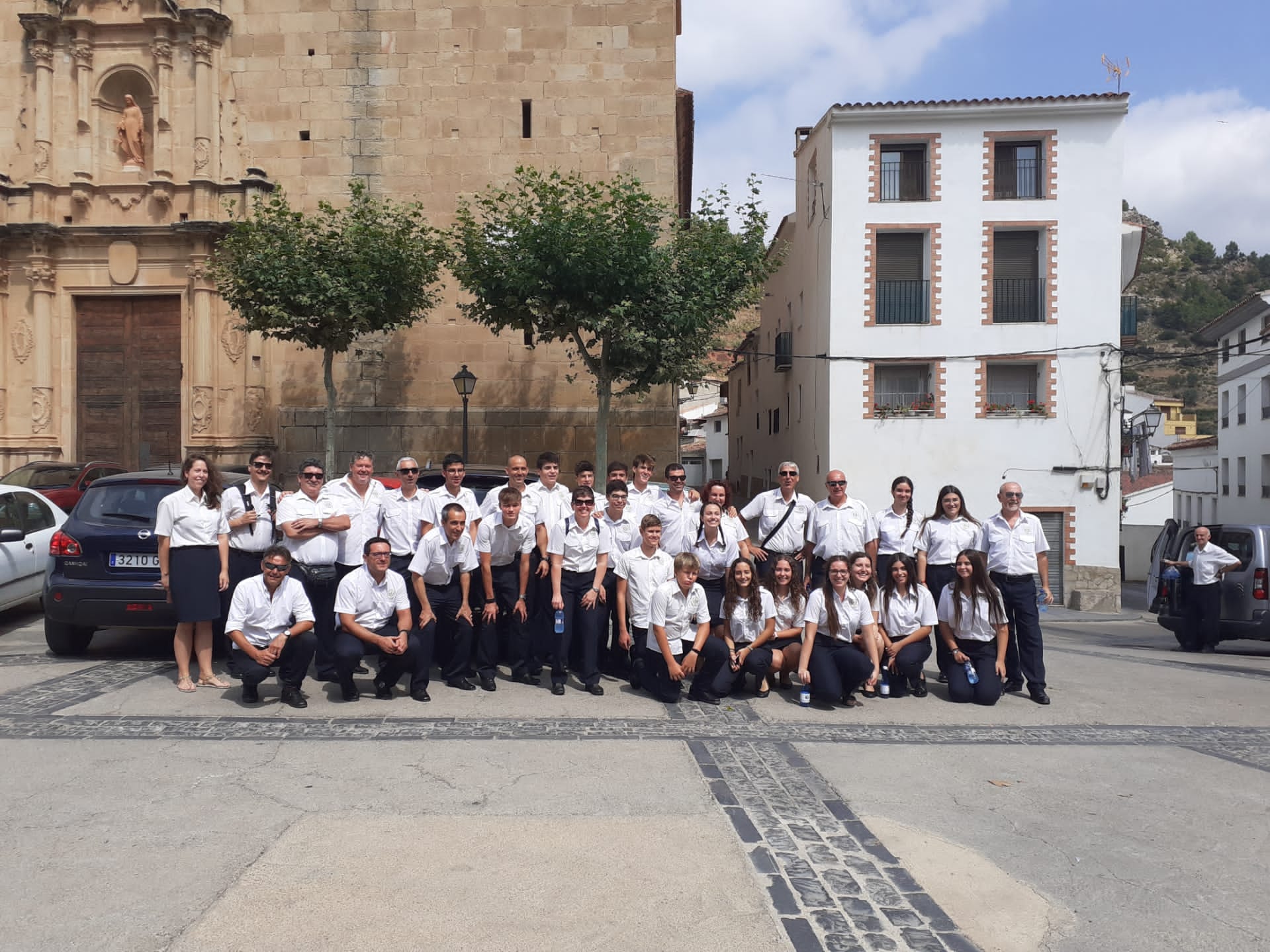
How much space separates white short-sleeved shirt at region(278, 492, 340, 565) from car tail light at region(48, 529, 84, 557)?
2150 millimetres

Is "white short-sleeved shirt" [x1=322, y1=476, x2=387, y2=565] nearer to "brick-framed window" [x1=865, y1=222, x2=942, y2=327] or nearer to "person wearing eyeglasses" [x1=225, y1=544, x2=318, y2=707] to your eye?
"person wearing eyeglasses" [x1=225, y1=544, x2=318, y2=707]

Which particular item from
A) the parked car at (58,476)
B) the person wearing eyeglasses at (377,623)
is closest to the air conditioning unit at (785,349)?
the parked car at (58,476)

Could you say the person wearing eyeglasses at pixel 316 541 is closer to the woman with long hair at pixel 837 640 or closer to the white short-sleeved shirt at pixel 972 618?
the woman with long hair at pixel 837 640

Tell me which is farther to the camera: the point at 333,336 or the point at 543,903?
the point at 333,336

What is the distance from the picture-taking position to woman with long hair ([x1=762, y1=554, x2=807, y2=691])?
7.90 meters

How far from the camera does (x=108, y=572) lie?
337 inches

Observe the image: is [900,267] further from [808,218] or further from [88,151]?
[88,151]

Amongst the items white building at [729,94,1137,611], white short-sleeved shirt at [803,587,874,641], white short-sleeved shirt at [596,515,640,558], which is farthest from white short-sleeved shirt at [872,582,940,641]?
white building at [729,94,1137,611]

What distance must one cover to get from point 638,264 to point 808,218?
9589 mm

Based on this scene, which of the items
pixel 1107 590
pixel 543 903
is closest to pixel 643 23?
pixel 1107 590

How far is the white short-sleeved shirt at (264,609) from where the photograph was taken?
715cm

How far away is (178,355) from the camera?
74.2 ft

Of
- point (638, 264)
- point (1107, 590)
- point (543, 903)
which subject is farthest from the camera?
point (1107, 590)

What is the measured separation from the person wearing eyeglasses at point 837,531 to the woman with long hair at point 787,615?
0.71 m
